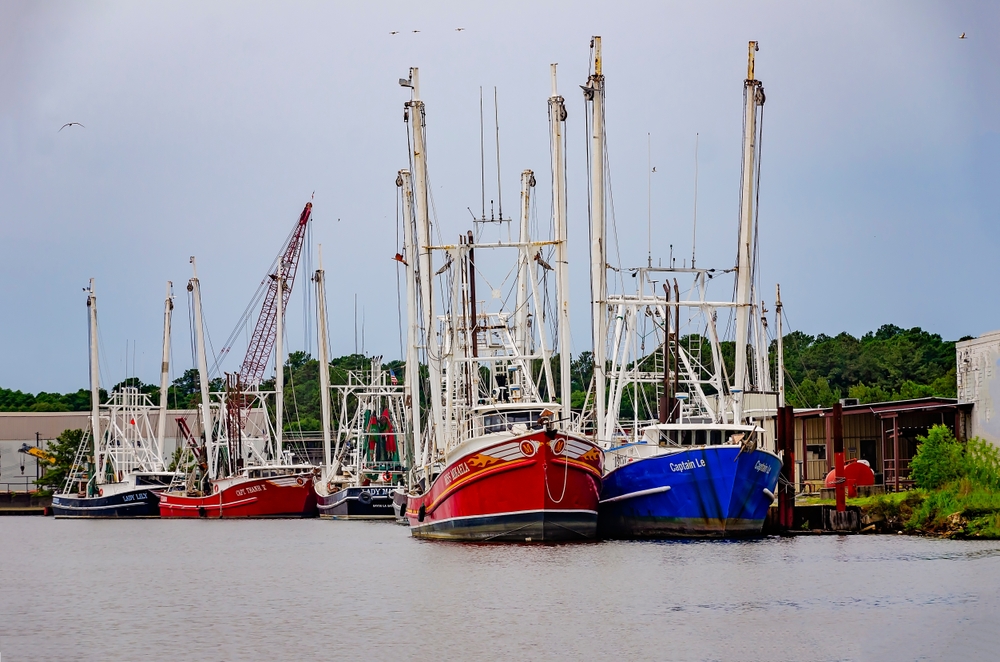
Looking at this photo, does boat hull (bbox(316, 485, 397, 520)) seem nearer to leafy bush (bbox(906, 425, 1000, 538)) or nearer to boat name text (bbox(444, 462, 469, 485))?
boat name text (bbox(444, 462, 469, 485))

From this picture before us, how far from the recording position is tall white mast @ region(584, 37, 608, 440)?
5853 centimetres

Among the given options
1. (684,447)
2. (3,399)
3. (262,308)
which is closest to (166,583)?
(684,447)

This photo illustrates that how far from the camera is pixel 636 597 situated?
36688mm

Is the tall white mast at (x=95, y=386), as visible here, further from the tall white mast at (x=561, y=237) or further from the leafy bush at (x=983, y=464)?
the leafy bush at (x=983, y=464)

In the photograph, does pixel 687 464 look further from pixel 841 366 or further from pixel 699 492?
pixel 841 366

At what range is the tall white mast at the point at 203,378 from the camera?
105 metres

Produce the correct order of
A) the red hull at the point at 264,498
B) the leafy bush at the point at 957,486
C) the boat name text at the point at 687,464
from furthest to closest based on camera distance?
the red hull at the point at 264,498, the boat name text at the point at 687,464, the leafy bush at the point at 957,486

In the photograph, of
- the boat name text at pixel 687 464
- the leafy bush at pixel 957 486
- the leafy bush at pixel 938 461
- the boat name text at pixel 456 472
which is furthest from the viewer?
the leafy bush at pixel 938 461

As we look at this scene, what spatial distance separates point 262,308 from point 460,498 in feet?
215

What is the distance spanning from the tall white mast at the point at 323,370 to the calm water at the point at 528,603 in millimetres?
39439

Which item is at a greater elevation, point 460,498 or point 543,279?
point 543,279

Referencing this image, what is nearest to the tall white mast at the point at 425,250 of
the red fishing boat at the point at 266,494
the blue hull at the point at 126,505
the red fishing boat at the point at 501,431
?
the red fishing boat at the point at 501,431

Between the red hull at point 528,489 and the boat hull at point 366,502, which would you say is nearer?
the red hull at point 528,489

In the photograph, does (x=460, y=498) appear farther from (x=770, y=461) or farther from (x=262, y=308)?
(x=262, y=308)
